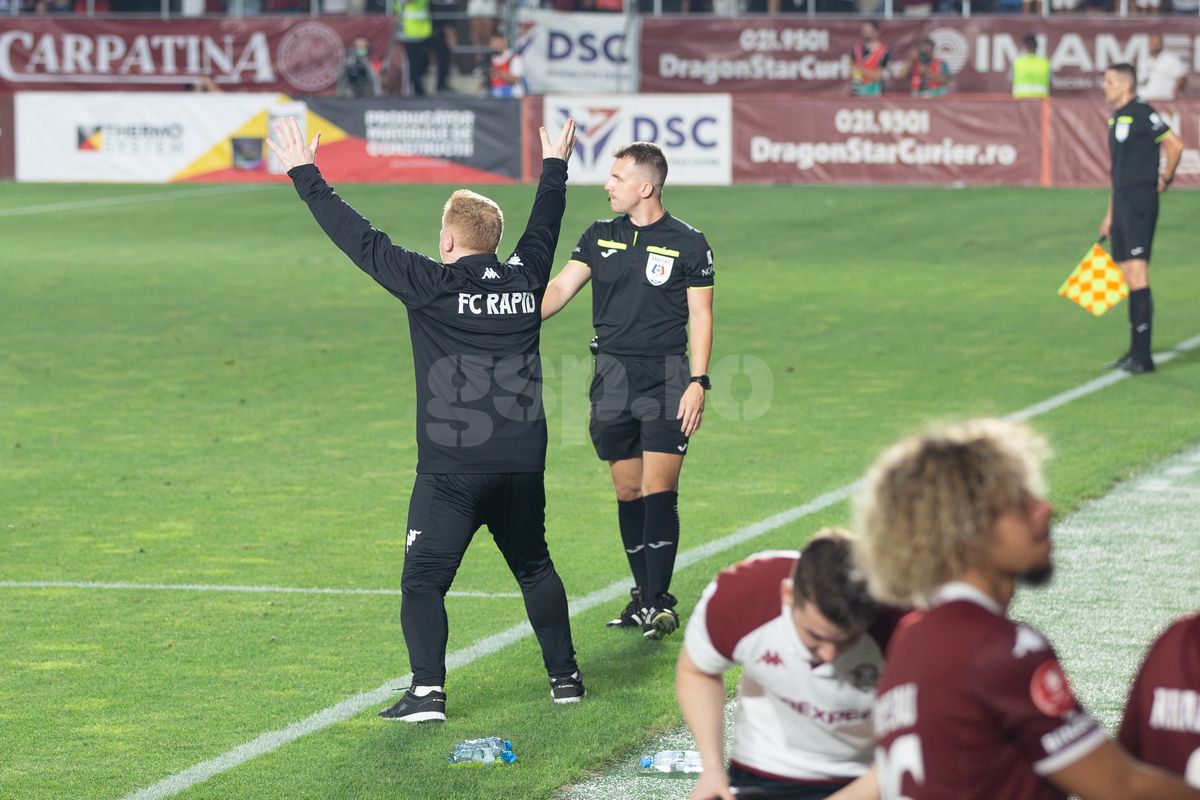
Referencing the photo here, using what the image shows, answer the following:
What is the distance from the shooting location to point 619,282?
812 centimetres

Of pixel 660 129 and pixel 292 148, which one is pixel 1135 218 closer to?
pixel 292 148

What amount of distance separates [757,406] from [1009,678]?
1109cm

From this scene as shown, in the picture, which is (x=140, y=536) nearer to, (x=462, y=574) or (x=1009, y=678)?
(x=462, y=574)

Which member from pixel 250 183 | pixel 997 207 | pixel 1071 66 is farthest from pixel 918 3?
pixel 250 183

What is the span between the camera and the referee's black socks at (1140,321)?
49.0ft

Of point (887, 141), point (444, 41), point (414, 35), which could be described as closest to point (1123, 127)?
point (887, 141)

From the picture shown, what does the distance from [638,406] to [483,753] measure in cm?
209

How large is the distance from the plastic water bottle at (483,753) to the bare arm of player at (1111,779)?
3.48 meters

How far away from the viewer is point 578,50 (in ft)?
118

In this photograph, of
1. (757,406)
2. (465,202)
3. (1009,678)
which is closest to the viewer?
(1009,678)

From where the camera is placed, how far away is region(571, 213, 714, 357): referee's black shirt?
8.03 metres

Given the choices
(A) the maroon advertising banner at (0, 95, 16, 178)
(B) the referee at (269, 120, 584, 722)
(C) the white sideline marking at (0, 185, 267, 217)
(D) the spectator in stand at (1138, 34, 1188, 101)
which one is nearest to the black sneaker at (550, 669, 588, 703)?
(B) the referee at (269, 120, 584, 722)

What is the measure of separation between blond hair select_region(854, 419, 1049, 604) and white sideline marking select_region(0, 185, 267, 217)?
27.5m

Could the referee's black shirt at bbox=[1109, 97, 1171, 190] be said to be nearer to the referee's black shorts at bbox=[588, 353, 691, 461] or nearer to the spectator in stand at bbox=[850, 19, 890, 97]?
the referee's black shorts at bbox=[588, 353, 691, 461]
